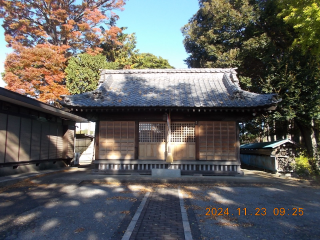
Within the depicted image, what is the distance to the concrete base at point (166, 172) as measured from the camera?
34.4ft

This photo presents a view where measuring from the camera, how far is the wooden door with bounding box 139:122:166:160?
11141 millimetres

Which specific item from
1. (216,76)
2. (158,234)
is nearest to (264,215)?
(158,234)

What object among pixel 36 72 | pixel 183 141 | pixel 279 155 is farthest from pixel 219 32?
pixel 36 72

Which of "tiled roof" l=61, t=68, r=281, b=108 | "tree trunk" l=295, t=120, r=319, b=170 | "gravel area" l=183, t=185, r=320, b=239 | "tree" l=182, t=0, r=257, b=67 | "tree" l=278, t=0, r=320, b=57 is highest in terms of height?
"tree" l=182, t=0, r=257, b=67

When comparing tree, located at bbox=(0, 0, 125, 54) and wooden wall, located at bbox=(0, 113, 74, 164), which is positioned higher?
tree, located at bbox=(0, 0, 125, 54)

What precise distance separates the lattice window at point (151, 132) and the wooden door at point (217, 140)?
1.93 m

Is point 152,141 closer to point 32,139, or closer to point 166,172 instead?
point 166,172

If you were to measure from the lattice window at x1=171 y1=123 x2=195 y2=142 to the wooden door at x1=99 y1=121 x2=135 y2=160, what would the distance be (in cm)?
203

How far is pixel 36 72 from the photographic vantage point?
17.8 metres

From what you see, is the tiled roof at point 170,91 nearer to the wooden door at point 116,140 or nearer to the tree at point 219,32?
the wooden door at point 116,140

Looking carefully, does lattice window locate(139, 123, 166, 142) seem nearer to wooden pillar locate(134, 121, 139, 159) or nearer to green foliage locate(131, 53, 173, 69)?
wooden pillar locate(134, 121, 139, 159)

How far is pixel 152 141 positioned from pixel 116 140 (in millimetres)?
1760

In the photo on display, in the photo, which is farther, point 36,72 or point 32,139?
point 36,72
